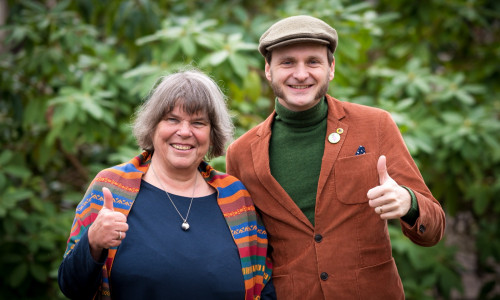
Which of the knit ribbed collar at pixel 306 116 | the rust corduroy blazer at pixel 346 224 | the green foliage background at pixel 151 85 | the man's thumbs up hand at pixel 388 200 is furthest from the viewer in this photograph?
the green foliage background at pixel 151 85

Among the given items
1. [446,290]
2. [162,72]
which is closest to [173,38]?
[162,72]

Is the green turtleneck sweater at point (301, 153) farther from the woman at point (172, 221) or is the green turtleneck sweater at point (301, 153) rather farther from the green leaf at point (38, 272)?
the green leaf at point (38, 272)

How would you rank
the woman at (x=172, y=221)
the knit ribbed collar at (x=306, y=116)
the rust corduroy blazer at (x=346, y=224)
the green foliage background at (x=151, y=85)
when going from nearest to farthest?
the woman at (x=172, y=221)
the rust corduroy blazer at (x=346, y=224)
the knit ribbed collar at (x=306, y=116)
the green foliage background at (x=151, y=85)

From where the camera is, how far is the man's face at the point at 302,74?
221cm

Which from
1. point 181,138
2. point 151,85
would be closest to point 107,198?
point 181,138

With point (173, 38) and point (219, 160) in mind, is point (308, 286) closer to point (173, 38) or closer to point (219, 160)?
point (219, 160)

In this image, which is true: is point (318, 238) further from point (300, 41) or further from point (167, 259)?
point (300, 41)

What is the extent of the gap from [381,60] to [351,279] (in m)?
2.81

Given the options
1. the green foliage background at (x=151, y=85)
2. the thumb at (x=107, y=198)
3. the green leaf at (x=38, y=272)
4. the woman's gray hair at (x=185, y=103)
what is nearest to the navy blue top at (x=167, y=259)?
the thumb at (x=107, y=198)

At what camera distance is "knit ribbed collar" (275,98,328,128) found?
2.27 metres

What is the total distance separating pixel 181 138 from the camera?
2164mm

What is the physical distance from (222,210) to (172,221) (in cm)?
21

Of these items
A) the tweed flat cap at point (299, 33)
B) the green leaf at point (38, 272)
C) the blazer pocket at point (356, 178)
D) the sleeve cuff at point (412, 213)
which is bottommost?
the green leaf at point (38, 272)

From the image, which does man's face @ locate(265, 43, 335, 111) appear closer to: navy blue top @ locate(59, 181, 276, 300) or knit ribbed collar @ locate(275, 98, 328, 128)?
knit ribbed collar @ locate(275, 98, 328, 128)
